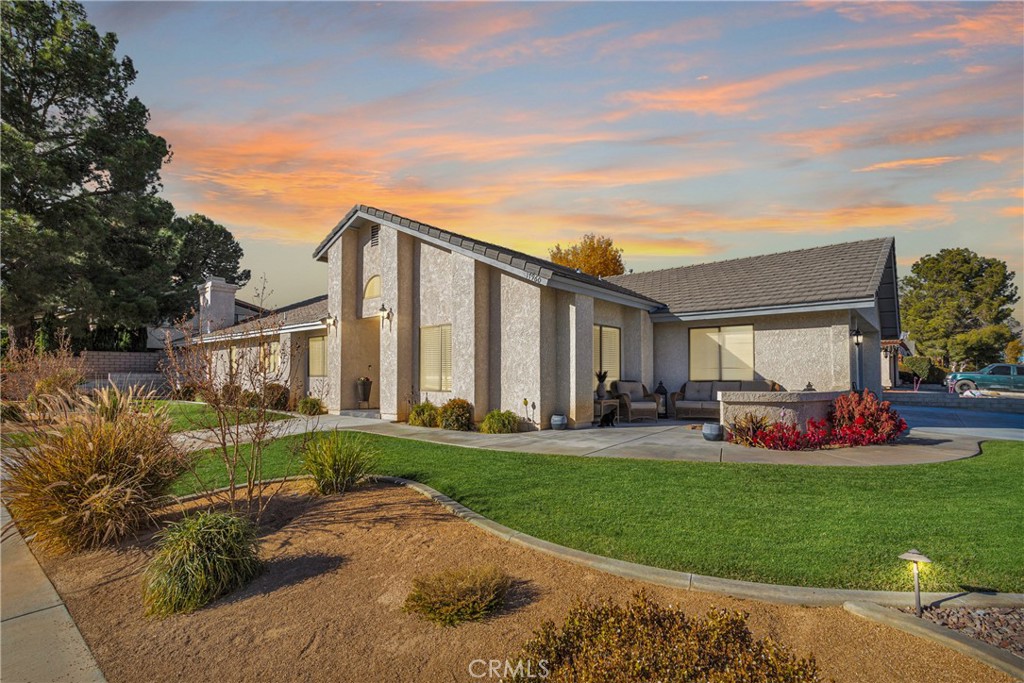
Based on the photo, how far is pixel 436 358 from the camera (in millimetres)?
14586

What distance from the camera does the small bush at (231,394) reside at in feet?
17.7

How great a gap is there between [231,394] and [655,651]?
479 cm

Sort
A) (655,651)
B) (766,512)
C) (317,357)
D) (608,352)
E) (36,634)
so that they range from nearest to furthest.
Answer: (655,651)
(36,634)
(766,512)
(608,352)
(317,357)

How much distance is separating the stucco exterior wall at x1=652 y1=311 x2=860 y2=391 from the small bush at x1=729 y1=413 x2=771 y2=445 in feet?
13.7

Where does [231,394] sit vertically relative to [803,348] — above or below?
below

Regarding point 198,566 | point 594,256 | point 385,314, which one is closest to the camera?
point 198,566

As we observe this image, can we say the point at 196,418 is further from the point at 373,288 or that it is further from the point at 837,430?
the point at 837,430

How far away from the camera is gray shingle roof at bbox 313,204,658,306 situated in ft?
40.0

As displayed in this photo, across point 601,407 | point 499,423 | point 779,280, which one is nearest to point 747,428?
point 601,407

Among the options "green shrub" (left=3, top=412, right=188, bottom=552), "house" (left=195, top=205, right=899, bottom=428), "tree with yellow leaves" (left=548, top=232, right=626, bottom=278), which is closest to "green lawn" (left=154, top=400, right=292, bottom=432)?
"green shrub" (left=3, top=412, right=188, bottom=552)

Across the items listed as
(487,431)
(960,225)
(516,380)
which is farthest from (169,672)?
(960,225)

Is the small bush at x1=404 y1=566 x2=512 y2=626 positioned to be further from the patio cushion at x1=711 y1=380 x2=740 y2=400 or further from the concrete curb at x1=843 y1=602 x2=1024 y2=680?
the patio cushion at x1=711 y1=380 x2=740 y2=400

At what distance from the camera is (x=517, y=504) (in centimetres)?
612

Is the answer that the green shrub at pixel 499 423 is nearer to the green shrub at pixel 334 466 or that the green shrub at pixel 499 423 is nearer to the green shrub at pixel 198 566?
the green shrub at pixel 334 466
